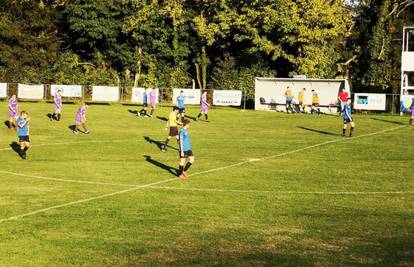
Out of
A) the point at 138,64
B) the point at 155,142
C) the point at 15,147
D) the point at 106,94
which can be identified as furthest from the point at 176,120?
the point at 138,64

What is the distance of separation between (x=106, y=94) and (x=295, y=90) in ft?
58.5

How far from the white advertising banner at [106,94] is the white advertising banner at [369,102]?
21955 mm

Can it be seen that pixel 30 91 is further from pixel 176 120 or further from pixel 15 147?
pixel 176 120

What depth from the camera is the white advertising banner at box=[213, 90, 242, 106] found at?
185 ft

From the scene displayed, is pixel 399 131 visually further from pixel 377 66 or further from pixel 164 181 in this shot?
pixel 377 66

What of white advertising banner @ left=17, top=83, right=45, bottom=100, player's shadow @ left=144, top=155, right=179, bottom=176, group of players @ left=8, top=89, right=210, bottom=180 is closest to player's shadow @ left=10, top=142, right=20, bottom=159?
group of players @ left=8, top=89, right=210, bottom=180

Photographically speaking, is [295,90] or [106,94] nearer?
[295,90]

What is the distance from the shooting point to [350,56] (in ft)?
218

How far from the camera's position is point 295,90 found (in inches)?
2082

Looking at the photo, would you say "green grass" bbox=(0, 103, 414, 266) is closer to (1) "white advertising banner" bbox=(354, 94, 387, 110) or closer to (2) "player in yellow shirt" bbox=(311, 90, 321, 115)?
(2) "player in yellow shirt" bbox=(311, 90, 321, 115)

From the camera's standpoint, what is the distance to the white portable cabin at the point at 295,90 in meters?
51.1

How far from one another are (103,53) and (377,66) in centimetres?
3050

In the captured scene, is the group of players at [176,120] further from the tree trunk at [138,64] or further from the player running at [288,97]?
the tree trunk at [138,64]

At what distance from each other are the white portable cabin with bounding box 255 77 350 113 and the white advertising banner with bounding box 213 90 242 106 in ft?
8.62
